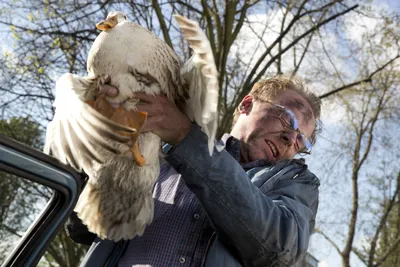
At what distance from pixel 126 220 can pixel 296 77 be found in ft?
5.03

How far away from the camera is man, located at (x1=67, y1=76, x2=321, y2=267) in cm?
186

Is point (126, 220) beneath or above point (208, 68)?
beneath

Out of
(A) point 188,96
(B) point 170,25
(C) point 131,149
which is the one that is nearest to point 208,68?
(A) point 188,96

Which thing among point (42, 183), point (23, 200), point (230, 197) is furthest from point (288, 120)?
point (23, 200)

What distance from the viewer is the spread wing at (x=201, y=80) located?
1734mm

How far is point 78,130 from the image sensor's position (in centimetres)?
174

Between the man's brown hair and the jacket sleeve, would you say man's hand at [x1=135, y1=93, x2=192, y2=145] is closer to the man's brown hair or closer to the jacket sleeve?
the jacket sleeve

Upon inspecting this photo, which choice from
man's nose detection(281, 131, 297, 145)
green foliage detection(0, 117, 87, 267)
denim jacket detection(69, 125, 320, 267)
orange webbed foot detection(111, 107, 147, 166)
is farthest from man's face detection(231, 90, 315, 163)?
green foliage detection(0, 117, 87, 267)

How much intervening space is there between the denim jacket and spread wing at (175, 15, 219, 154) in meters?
0.06

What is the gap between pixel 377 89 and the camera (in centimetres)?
1101

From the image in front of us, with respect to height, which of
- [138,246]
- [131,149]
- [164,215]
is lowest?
[138,246]

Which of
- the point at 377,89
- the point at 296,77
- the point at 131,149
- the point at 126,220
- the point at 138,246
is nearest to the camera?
the point at 131,149

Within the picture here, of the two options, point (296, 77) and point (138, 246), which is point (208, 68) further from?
point (296, 77)

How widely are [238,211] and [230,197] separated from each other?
6 cm
